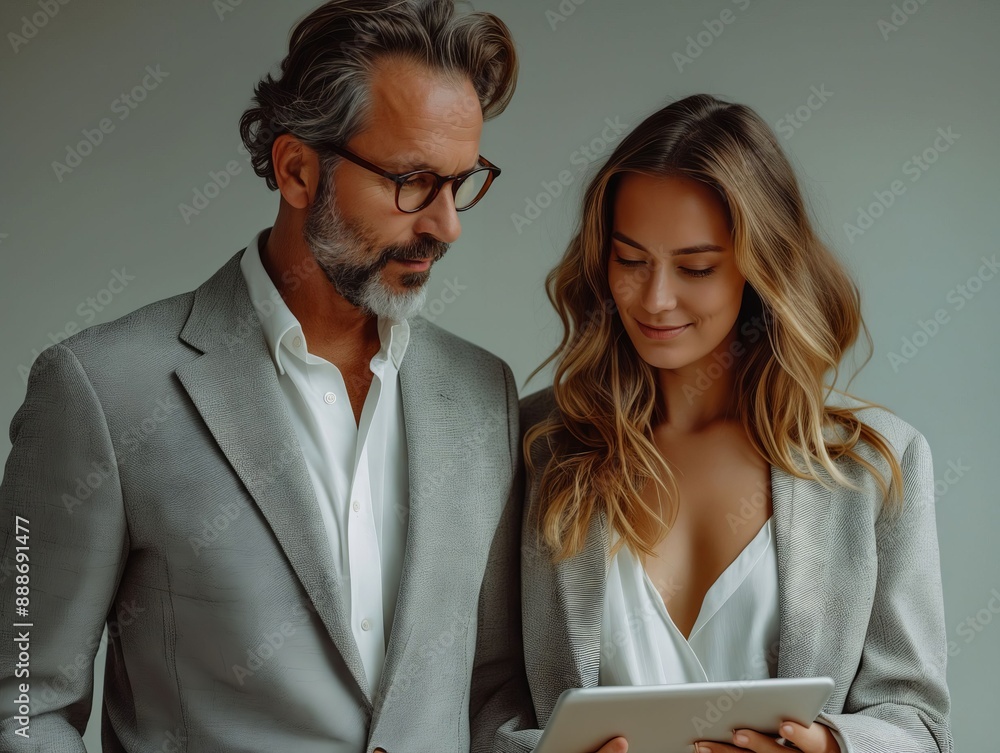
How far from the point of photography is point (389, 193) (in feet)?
6.25

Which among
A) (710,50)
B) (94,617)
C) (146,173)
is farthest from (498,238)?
(94,617)

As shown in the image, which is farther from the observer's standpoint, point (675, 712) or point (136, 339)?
point (136, 339)

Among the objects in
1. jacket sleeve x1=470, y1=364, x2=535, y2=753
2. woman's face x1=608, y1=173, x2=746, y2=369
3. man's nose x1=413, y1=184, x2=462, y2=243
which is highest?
woman's face x1=608, y1=173, x2=746, y2=369

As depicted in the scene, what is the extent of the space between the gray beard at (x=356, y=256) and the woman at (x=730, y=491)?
428mm

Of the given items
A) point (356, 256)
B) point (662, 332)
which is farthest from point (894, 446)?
point (356, 256)

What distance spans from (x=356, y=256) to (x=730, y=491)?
34.3 inches

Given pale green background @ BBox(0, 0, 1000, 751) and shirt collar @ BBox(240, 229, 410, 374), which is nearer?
shirt collar @ BBox(240, 229, 410, 374)

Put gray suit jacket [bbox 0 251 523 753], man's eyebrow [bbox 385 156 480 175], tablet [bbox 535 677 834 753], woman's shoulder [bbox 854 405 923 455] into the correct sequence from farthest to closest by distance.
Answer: woman's shoulder [bbox 854 405 923 455] < man's eyebrow [bbox 385 156 480 175] < gray suit jacket [bbox 0 251 523 753] < tablet [bbox 535 677 834 753]

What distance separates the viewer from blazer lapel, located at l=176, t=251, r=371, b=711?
71.6 inches

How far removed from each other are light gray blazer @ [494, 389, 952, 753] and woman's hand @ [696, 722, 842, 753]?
11 centimetres

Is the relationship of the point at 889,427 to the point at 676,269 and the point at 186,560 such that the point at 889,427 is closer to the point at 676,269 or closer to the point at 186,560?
the point at 676,269

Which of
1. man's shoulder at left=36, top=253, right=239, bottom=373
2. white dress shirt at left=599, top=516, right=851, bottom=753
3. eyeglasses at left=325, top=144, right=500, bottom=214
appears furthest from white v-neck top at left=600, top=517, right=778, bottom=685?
man's shoulder at left=36, top=253, right=239, bottom=373

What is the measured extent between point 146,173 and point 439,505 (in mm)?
1752

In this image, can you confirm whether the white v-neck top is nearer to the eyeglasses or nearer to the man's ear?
the eyeglasses
